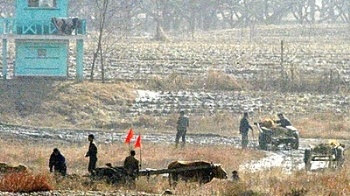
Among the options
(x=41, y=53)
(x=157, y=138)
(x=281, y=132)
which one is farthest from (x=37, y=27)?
(x=281, y=132)

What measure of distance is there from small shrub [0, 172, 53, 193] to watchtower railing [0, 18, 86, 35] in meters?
27.8

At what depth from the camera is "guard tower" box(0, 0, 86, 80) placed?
46.8 metres

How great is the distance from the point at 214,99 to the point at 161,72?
413 inches

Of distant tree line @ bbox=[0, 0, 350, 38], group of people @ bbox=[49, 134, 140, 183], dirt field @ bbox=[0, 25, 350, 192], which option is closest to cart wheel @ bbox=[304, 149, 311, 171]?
dirt field @ bbox=[0, 25, 350, 192]

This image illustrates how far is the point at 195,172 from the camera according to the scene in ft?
71.2

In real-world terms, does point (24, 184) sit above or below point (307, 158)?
above

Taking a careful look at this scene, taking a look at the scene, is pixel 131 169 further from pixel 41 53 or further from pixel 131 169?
pixel 41 53

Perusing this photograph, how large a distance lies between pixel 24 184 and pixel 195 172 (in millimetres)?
4597

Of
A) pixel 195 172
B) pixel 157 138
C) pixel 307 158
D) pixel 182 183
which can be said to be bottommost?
pixel 157 138

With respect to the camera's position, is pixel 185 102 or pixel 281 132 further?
pixel 185 102

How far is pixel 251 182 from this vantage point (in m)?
21.6

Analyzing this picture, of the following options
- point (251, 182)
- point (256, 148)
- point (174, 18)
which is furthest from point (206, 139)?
point (174, 18)

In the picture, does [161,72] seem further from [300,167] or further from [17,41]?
[300,167]

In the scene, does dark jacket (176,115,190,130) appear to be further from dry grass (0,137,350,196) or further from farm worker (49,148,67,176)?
farm worker (49,148,67,176)
